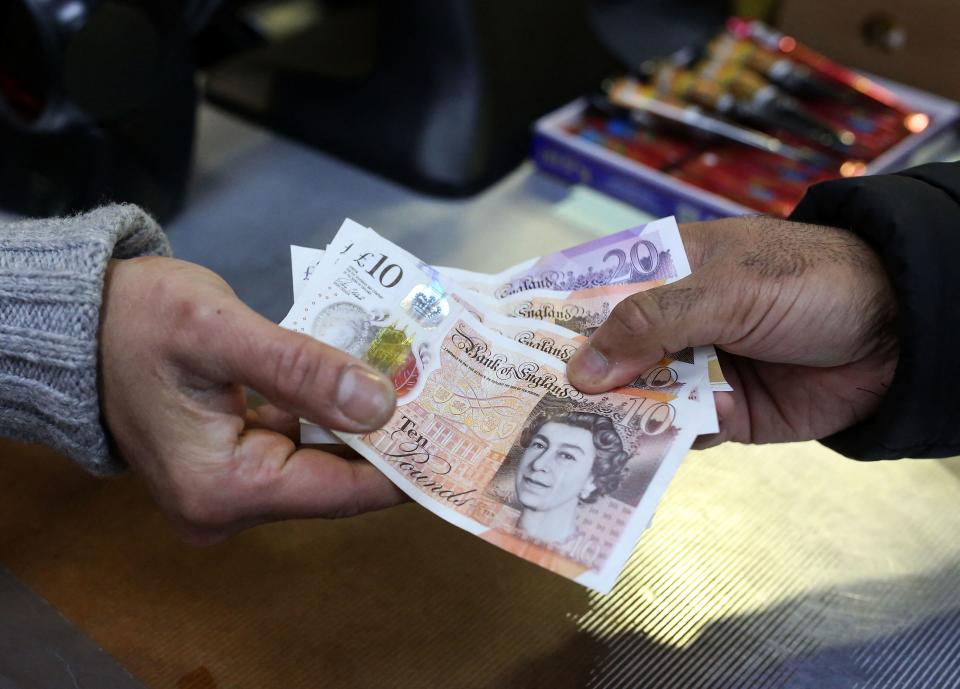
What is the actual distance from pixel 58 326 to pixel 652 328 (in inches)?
15.2

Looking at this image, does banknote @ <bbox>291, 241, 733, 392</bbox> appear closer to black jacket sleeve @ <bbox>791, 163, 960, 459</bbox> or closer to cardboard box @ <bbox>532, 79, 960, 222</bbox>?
black jacket sleeve @ <bbox>791, 163, 960, 459</bbox>

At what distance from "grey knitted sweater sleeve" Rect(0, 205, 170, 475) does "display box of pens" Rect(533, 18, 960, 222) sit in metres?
0.61

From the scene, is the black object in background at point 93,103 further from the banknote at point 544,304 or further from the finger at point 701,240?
the finger at point 701,240

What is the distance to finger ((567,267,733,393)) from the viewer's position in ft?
2.02

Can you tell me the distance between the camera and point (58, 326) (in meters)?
0.58

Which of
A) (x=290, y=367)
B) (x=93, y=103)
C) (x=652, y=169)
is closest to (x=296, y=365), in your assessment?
(x=290, y=367)

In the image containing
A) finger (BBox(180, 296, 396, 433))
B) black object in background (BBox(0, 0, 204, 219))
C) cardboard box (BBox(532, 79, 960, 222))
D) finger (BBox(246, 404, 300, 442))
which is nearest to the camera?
finger (BBox(180, 296, 396, 433))

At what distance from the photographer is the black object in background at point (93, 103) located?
35.2 inches

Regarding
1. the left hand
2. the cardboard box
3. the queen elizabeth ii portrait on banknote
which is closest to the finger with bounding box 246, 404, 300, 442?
the left hand

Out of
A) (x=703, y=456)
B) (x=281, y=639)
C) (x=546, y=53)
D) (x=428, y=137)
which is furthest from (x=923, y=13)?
(x=281, y=639)

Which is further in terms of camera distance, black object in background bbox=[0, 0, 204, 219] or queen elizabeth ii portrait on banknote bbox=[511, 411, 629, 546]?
black object in background bbox=[0, 0, 204, 219]

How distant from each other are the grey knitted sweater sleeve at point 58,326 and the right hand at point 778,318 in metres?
0.32

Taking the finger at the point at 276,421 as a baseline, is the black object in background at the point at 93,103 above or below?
above

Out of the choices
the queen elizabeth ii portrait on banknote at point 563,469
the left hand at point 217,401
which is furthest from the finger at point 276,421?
the queen elizabeth ii portrait on banknote at point 563,469
